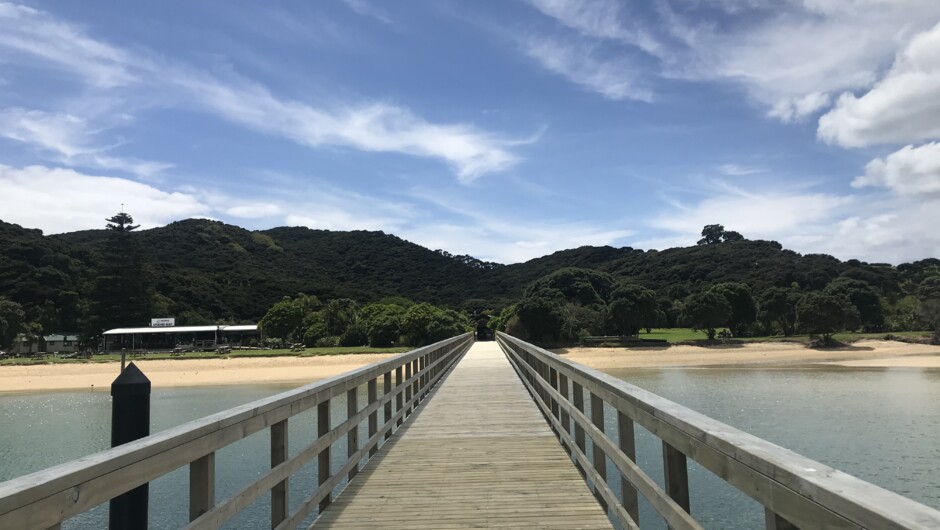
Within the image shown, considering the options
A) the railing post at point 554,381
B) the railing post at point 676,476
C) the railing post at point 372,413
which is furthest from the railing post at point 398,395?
the railing post at point 676,476

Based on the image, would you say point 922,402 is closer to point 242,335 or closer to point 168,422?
point 168,422

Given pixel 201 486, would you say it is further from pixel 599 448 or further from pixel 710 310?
pixel 710 310

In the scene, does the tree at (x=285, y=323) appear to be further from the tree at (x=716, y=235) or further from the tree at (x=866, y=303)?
the tree at (x=716, y=235)

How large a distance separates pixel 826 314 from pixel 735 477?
54.1 metres

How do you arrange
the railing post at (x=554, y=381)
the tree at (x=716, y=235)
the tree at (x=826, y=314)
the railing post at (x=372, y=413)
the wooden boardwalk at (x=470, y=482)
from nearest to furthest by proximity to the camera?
1. the wooden boardwalk at (x=470, y=482)
2. the railing post at (x=372, y=413)
3. the railing post at (x=554, y=381)
4. the tree at (x=826, y=314)
5. the tree at (x=716, y=235)

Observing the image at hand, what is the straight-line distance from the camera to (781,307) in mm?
57719

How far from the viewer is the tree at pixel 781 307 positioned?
5769 centimetres

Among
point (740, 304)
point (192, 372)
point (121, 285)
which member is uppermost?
point (121, 285)

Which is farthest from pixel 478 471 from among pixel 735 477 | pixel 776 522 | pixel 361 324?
pixel 361 324

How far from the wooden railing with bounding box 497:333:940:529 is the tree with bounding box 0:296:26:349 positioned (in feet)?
226

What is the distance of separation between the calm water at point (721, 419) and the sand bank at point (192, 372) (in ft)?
12.4

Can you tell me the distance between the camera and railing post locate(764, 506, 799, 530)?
1490 millimetres

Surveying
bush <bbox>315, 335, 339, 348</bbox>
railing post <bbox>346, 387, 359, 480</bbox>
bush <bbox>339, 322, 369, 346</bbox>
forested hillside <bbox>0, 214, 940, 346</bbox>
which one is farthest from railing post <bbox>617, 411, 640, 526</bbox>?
forested hillside <bbox>0, 214, 940, 346</bbox>

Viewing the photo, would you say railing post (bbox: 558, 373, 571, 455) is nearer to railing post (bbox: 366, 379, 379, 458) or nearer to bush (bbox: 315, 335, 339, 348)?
railing post (bbox: 366, 379, 379, 458)
